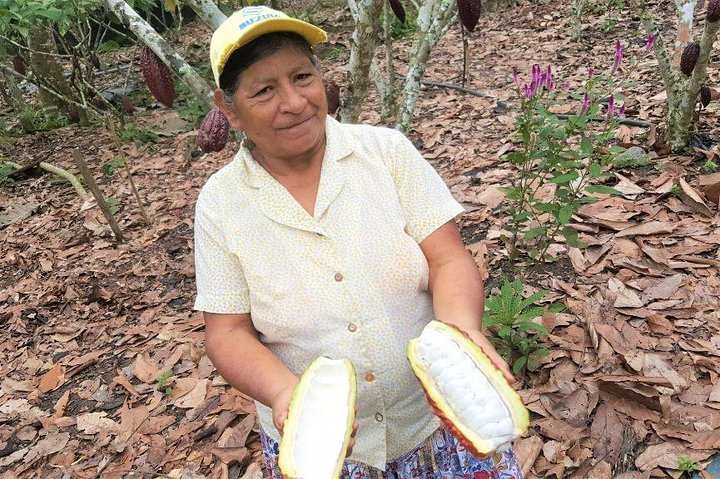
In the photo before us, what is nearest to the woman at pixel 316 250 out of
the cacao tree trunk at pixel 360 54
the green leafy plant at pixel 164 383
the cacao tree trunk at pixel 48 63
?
the cacao tree trunk at pixel 360 54

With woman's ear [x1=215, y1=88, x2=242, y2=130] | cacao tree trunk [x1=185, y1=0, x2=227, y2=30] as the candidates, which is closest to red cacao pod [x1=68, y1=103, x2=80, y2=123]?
cacao tree trunk [x1=185, y1=0, x2=227, y2=30]

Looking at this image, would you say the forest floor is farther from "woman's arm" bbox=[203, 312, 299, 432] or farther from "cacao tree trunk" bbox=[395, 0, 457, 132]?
"woman's arm" bbox=[203, 312, 299, 432]

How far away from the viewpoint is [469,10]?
2891 mm

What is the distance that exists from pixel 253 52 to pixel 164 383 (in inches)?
71.1

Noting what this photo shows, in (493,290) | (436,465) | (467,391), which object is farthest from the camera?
(493,290)

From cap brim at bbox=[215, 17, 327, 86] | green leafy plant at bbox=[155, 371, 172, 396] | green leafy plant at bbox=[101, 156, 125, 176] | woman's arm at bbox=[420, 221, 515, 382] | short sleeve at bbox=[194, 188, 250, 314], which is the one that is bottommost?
green leafy plant at bbox=[155, 371, 172, 396]

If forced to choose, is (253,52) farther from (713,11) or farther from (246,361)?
(713,11)

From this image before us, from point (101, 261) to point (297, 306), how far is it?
Answer: 114 inches

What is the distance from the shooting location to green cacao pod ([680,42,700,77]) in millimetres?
2859

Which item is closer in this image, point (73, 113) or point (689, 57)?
point (689, 57)

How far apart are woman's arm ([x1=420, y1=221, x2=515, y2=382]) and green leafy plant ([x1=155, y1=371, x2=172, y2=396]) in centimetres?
164

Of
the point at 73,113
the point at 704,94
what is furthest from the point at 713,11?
the point at 73,113

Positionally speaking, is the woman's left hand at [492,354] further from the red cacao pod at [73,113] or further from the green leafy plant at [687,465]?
the red cacao pod at [73,113]

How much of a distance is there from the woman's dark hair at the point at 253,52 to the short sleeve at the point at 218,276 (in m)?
0.26
